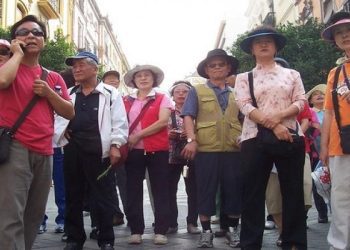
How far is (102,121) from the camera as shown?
4902 mm

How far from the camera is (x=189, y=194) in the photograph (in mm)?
6457

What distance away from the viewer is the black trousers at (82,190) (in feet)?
15.8

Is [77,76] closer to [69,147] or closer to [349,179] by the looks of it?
[69,147]

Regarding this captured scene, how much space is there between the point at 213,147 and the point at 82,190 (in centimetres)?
140

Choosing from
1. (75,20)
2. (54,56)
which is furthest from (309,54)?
(75,20)

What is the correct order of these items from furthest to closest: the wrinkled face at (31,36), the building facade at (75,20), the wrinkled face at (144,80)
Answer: the building facade at (75,20) → the wrinkled face at (144,80) → the wrinkled face at (31,36)


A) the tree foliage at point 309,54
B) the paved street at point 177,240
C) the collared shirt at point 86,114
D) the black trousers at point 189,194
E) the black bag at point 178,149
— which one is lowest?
the paved street at point 177,240

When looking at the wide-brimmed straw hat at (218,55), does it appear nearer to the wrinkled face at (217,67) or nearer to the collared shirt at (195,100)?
the wrinkled face at (217,67)

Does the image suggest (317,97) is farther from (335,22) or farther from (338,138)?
(338,138)

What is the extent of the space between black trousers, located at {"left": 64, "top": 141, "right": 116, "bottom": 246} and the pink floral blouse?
1471 millimetres

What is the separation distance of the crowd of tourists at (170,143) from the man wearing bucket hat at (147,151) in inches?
0.5

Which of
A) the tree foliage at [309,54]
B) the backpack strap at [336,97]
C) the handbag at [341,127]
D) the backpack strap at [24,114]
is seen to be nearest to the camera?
the backpack strap at [24,114]

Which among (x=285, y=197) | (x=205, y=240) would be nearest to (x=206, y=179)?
(x=205, y=240)

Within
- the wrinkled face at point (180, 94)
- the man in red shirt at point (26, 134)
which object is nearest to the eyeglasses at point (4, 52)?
the man in red shirt at point (26, 134)
